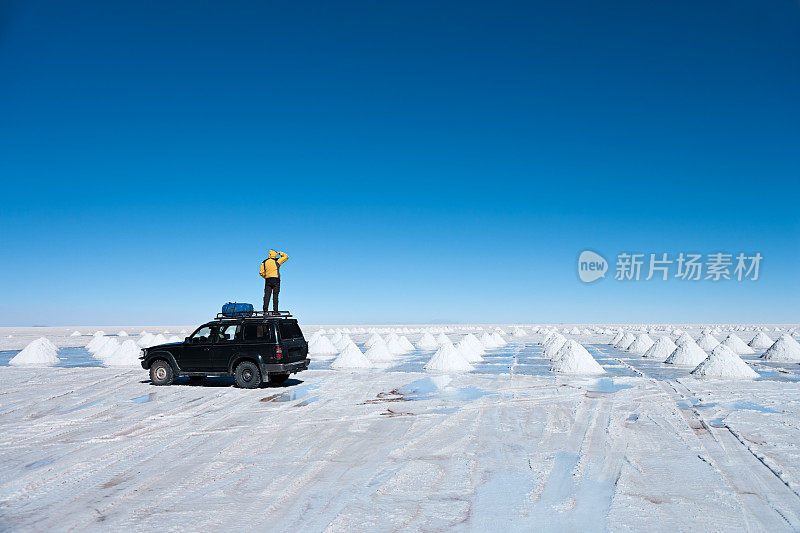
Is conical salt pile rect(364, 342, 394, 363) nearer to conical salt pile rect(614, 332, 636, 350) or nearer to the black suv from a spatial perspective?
the black suv

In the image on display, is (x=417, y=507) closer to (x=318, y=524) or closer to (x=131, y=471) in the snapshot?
(x=318, y=524)

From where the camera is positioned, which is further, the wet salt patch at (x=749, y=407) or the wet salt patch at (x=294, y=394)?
the wet salt patch at (x=294, y=394)

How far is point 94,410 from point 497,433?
8929 mm

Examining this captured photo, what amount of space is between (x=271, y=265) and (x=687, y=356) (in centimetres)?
1972

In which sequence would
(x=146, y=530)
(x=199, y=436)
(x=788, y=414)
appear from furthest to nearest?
1. (x=788, y=414)
2. (x=199, y=436)
3. (x=146, y=530)

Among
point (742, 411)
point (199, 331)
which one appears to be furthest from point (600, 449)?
point (199, 331)

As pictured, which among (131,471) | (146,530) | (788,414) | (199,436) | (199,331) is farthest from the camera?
(199,331)

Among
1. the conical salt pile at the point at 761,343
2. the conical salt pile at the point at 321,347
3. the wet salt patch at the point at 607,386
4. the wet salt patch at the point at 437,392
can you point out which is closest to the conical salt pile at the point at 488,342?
the conical salt pile at the point at 321,347

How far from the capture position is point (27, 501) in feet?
18.3

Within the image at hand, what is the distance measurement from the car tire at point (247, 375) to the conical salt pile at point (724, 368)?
1579cm

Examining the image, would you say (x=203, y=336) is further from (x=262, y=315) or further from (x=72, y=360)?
(x=72, y=360)

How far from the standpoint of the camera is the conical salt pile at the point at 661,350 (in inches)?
1046

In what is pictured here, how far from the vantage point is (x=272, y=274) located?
16750mm

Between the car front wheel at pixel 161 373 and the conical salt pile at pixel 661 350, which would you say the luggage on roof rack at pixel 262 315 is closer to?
the car front wheel at pixel 161 373
